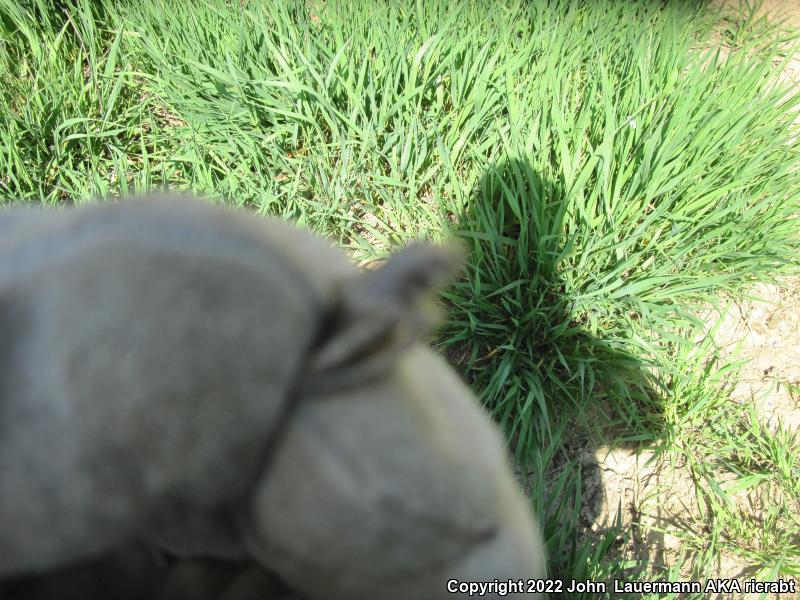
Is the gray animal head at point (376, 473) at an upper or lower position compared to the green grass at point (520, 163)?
upper

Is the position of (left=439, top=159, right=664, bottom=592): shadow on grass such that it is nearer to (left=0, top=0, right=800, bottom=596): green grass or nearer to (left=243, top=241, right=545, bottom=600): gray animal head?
(left=0, top=0, right=800, bottom=596): green grass

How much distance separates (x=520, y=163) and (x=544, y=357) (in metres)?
0.51

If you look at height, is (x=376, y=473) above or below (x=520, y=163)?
above

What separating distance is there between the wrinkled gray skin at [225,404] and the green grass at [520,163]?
1.03m

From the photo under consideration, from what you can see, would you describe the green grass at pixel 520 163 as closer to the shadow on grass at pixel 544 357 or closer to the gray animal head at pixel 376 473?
the shadow on grass at pixel 544 357

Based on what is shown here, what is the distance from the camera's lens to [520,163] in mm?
1570

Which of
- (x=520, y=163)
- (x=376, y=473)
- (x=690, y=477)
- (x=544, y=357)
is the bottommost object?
(x=690, y=477)

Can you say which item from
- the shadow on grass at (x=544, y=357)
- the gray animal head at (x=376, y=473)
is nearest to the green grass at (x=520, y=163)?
the shadow on grass at (x=544, y=357)

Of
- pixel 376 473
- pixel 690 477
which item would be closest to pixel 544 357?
pixel 690 477

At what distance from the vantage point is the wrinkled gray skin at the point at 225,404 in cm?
34

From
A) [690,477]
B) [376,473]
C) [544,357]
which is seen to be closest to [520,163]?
[544,357]

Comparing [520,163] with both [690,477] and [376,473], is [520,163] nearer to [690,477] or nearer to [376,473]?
[690,477]

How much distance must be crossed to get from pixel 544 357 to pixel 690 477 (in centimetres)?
48

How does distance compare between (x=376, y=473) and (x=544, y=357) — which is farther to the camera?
(x=544, y=357)
